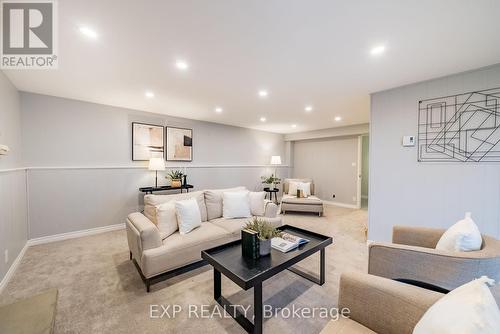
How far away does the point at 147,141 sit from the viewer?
4316 millimetres

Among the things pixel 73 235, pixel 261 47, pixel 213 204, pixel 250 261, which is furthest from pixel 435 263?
pixel 73 235

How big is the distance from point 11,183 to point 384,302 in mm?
3862

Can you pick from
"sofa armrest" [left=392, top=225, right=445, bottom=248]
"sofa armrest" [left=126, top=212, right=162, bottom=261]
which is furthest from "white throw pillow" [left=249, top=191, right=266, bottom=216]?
"sofa armrest" [left=392, top=225, right=445, bottom=248]

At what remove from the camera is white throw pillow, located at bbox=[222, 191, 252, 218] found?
3.09 meters

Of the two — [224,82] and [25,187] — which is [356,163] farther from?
[25,187]

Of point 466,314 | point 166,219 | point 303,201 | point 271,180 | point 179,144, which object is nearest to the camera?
point 466,314

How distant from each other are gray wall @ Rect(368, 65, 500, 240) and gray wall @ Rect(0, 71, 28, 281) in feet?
15.1

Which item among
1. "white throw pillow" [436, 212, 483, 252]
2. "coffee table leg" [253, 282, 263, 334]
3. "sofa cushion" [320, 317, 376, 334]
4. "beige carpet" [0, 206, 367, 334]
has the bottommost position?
"beige carpet" [0, 206, 367, 334]

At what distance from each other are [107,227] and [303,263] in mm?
3554

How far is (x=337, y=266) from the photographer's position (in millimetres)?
2545

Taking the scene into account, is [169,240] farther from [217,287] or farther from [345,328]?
[345,328]

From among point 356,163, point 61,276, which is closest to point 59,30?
point 61,276

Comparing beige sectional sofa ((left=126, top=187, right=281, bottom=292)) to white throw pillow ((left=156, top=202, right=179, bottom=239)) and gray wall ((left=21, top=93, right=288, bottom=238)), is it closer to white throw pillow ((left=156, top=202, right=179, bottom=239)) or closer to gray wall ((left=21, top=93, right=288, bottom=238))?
white throw pillow ((left=156, top=202, right=179, bottom=239))

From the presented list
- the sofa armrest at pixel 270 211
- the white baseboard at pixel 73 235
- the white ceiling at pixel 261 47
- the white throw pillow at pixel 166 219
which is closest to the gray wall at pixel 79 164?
the white baseboard at pixel 73 235
